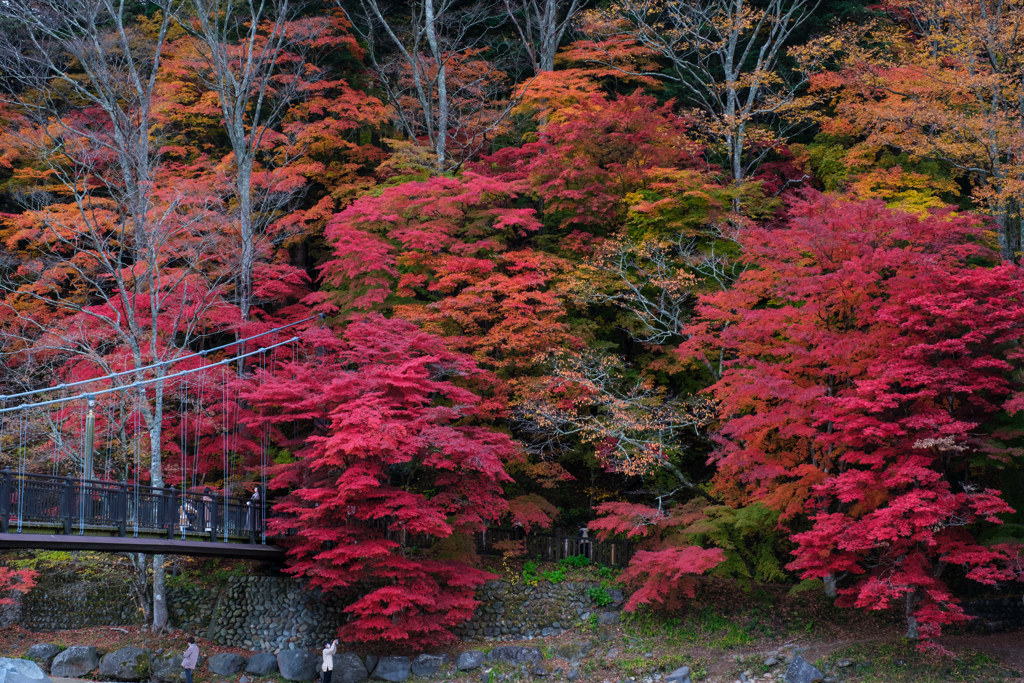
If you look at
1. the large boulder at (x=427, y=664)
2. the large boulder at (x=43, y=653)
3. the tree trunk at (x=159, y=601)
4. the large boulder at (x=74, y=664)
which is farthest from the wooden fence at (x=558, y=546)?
the large boulder at (x=43, y=653)

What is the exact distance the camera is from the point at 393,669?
15438mm

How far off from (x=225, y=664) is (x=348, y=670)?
2687 mm

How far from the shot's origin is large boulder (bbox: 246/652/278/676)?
1606 centimetres

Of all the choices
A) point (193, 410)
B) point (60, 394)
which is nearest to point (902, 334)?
point (193, 410)

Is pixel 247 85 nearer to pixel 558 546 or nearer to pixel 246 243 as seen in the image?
pixel 246 243

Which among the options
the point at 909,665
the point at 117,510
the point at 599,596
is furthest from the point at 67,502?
the point at 909,665

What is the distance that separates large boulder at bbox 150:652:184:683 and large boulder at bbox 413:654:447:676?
4.80 m

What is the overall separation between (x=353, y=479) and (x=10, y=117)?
59.2 ft

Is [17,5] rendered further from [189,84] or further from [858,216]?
[858,216]

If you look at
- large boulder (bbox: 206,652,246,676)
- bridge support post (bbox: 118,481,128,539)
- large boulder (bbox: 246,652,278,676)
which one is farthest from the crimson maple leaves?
bridge support post (bbox: 118,481,128,539)

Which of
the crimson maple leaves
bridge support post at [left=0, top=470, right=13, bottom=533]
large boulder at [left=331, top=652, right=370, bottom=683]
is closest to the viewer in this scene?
the crimson maple leaves

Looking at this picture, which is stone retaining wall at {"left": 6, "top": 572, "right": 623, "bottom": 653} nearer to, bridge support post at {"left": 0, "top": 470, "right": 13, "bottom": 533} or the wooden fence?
the wooden fence

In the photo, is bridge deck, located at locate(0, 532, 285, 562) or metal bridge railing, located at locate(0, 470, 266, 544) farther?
metal bridge railing, located at locate(0, 470, 266, 544)

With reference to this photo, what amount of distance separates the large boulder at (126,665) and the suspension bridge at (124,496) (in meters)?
2.95
